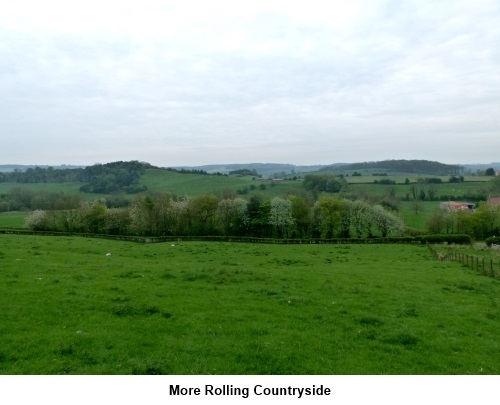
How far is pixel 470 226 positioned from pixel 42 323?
75322mm

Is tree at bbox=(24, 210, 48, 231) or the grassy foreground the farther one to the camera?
tree at bbox=(24, 210, 48, 231)

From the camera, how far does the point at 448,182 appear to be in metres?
154

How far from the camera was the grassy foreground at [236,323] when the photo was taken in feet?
33.3

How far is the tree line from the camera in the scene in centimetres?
6981

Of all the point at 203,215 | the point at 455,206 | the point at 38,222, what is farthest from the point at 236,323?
the point at 455,206

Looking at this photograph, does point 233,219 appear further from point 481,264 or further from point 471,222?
point 481,264

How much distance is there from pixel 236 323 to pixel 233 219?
59223mm

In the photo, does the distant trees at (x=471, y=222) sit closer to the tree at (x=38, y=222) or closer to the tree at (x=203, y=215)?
the tree at (x=203, y=215)

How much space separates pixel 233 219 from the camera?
72.2 meters

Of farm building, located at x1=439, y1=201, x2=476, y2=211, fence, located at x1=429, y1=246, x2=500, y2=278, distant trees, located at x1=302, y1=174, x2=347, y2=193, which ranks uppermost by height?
distant trees, located at x1=302, y1=174, x2=347, y2=193

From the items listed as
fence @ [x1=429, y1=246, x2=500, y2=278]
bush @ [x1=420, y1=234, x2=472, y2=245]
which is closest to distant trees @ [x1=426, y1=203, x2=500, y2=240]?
bush @ [x1=420, y1=234, x2=472, y2=245]

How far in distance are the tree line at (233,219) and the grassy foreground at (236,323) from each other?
47.6m

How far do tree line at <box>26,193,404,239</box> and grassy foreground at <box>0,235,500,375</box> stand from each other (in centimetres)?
4758

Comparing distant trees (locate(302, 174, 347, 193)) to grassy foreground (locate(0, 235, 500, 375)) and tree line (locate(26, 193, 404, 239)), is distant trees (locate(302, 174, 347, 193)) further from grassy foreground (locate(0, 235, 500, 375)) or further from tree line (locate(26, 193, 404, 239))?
grassy foreground (locate(0, 235, 500, 375))
